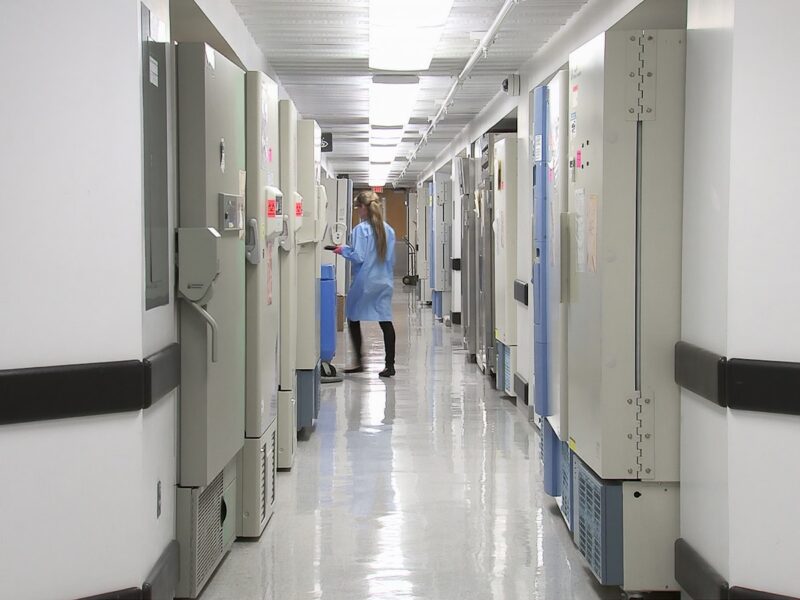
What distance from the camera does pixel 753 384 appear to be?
2.56 meters

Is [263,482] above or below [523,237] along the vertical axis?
below

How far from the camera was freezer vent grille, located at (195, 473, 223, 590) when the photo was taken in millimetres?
3285

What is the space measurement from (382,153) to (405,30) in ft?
34.4

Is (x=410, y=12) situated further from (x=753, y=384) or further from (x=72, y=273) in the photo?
(x=753, y=384)

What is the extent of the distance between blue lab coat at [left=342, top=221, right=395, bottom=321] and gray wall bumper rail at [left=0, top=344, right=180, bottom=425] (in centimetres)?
542

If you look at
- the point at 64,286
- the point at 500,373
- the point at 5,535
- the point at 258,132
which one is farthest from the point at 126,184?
the point at 500,373

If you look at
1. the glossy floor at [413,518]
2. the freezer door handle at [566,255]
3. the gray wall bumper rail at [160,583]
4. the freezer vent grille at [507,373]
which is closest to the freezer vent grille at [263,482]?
the glossy floor at [413,518]

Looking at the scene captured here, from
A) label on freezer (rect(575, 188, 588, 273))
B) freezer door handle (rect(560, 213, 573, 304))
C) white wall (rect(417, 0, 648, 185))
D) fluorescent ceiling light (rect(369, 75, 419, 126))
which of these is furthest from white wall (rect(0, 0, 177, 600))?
fluorescent ceiling light (rect(369, 75, 419, 126))

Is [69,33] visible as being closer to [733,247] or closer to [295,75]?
[733,247]

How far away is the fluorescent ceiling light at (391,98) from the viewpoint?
753 cm

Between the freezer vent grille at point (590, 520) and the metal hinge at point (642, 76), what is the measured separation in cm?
136

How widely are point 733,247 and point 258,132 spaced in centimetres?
208

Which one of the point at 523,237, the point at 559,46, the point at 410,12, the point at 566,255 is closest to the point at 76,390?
the point at 566,255

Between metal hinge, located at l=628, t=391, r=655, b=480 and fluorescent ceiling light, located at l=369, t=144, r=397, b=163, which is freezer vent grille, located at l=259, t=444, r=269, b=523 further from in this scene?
fluorescent ceiling light, located at l=369, t=144, r=397, b=163
